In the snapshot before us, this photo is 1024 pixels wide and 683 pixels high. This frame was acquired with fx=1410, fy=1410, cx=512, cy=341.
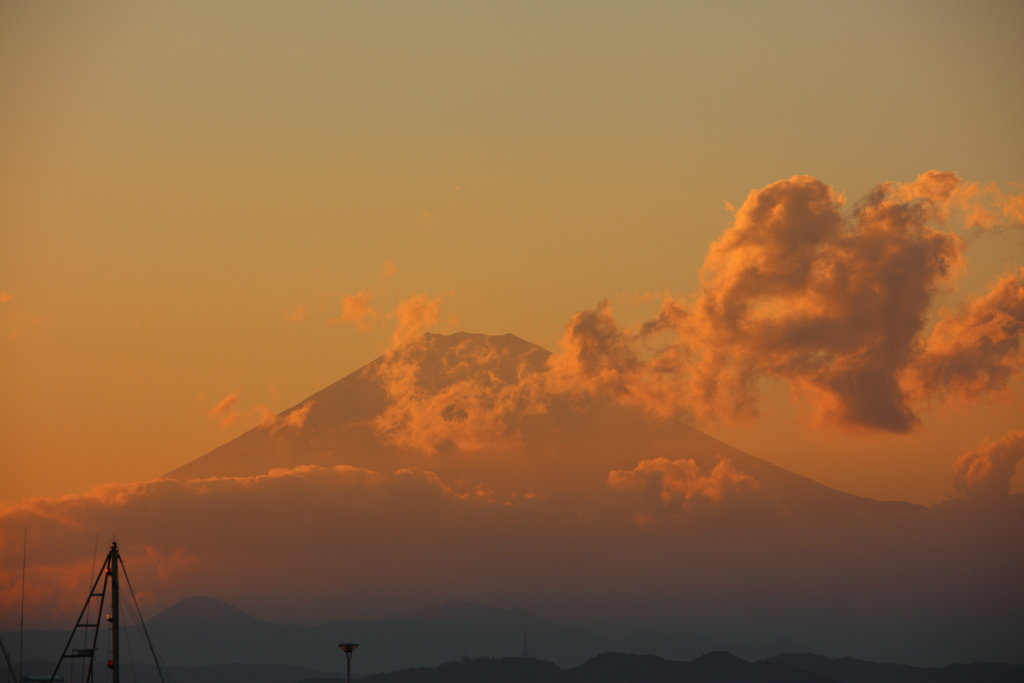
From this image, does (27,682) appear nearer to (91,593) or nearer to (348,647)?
(91,593)

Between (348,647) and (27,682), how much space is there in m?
23.2

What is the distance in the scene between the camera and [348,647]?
97.5 m

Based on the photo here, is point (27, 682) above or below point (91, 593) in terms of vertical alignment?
below

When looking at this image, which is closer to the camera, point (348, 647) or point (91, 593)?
point (348, 647)

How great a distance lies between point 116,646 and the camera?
330 feet

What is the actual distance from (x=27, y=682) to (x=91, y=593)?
847 centimetres

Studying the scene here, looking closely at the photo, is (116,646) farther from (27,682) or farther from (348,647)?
(348,647)

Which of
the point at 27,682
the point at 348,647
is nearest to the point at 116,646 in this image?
the point at 27,682

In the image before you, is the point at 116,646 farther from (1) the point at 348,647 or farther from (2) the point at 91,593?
(1) the point at 348,647

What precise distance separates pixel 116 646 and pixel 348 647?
17.2 metres

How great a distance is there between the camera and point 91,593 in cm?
10575

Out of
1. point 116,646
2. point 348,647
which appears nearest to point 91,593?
point 116,646
